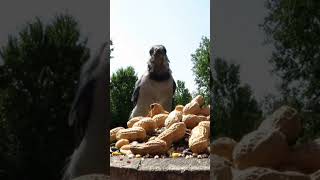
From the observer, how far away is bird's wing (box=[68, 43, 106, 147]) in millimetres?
3479

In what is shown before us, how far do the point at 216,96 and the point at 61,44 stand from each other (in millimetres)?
1140

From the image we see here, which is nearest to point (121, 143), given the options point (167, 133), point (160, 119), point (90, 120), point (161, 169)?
point (167, 133)

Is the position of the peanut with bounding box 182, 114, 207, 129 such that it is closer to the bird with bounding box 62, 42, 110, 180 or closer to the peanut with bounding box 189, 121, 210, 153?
the peanut with bounding box 189, 121, 210, 153

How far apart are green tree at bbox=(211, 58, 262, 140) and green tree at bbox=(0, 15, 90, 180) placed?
94 centimetres

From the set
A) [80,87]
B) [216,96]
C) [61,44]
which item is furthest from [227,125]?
[61,44]

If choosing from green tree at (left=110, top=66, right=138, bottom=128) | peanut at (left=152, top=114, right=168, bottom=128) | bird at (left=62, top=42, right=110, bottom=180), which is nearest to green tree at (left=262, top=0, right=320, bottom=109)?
bird at (left=62, top=42, right=110, bottom=180)

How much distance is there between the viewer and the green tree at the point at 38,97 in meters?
3.49

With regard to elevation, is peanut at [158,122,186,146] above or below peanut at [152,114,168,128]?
below

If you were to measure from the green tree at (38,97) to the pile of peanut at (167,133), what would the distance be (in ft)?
3.52

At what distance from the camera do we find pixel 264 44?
344 cm

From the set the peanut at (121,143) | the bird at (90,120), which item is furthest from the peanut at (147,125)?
the bird at (90,120)

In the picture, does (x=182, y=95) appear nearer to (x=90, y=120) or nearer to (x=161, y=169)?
(x=161, y=169)

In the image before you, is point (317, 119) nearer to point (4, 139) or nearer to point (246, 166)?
point (246, 166)

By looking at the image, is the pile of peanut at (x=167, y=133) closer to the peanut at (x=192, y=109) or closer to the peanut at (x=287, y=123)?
the peanut at (x=192, y=109)
